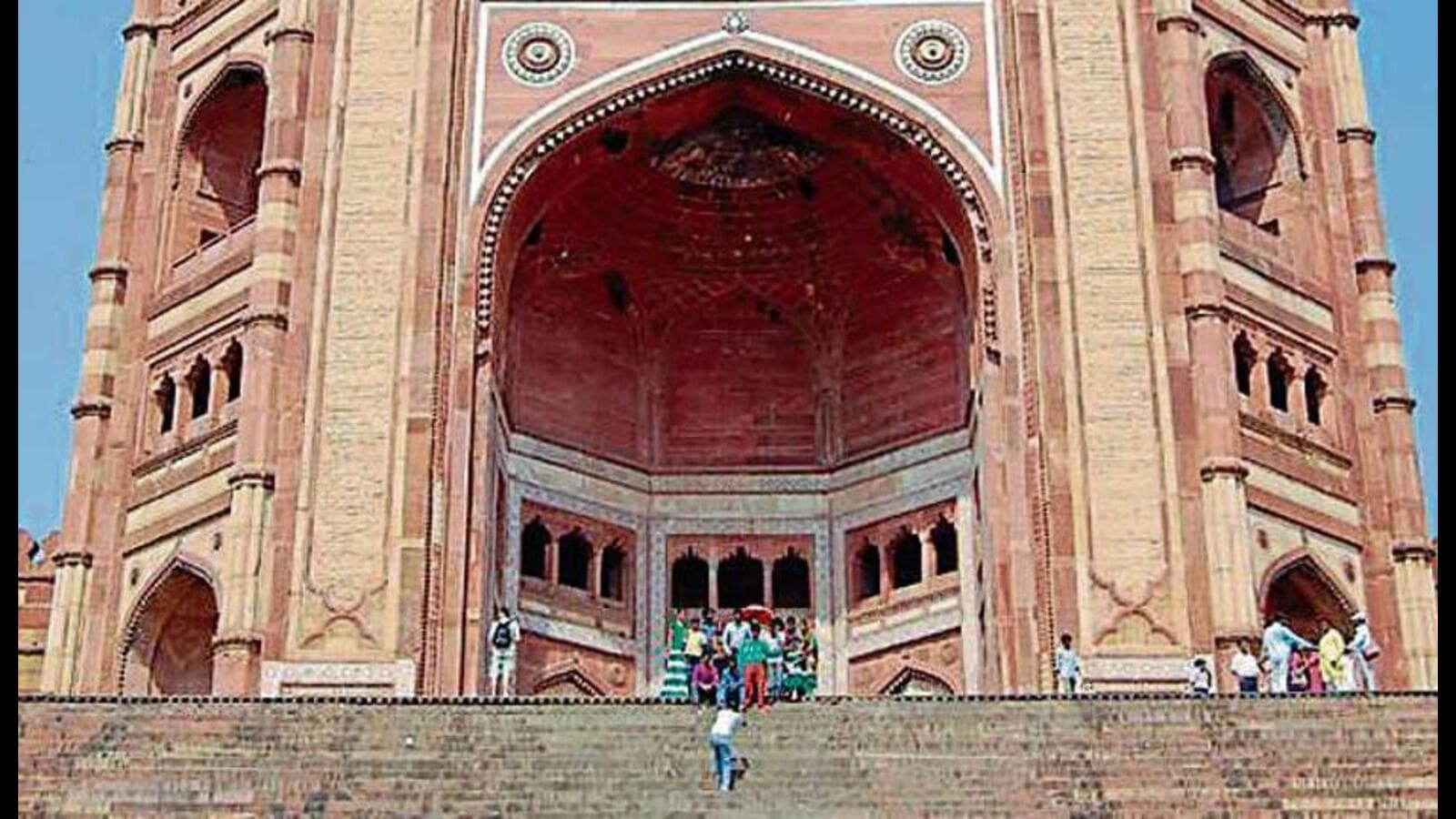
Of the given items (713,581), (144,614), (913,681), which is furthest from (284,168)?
(913,681)

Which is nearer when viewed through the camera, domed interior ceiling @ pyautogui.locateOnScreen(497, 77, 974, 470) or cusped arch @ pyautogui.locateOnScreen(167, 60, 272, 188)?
domed interior ceiling @ pyautogui.locateOnScreen(497, 77, 974, 470)

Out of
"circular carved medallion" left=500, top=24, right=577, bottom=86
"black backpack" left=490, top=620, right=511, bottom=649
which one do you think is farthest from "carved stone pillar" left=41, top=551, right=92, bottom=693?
"circular carved medallion" left=500, top=24, right=577, bottom=86

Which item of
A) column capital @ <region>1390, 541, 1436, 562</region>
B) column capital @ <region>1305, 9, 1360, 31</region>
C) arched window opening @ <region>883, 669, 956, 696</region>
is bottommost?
arched window opening @ <region>883, 669, 956, 696</region>

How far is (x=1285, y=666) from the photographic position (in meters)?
16.8

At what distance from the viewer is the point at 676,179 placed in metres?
23.6

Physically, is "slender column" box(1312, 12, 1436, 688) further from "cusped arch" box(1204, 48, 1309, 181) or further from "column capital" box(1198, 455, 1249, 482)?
"column capital" box(1198, 455, 1249, 482)

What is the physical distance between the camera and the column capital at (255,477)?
20094mm

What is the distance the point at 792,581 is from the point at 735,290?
12.1ft

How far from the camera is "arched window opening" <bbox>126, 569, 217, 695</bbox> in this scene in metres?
21.4

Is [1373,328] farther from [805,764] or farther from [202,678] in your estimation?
[202,678]

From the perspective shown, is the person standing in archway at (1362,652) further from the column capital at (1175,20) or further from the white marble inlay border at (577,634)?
the white marble inlay border at (577,634)


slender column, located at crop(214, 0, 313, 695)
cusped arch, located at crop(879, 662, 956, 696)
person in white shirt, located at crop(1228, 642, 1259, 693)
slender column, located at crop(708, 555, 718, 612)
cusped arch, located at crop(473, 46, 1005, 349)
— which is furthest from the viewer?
slender column, located at crop(708, 555, 718, 612)

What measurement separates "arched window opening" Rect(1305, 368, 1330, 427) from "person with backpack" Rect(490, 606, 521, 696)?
908 cm

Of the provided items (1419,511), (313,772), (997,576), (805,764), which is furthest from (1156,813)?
(1419,511)
